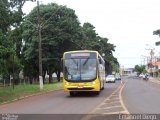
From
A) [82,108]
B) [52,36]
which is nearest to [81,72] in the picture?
[82,108]

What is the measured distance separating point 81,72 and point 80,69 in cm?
26

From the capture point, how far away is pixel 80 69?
112 feet

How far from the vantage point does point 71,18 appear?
79312 millimetres

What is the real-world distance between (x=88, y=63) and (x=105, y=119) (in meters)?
17.5

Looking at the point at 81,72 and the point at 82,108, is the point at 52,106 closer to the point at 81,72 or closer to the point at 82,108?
the point at 82,108

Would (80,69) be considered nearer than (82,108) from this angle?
No

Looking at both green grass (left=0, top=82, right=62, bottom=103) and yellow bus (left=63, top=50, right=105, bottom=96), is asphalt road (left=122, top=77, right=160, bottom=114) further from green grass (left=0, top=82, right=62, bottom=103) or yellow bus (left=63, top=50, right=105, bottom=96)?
green grass (left=0, top=82, right=62, bottom=103)

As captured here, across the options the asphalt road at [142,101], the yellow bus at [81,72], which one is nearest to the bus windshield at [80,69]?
the yellow bus at [81,72]

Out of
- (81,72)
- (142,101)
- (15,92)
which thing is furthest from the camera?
(15,92)

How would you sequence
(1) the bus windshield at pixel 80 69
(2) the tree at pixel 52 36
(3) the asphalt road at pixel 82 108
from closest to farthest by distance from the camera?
(3) the asphalt road at pixel 82 108 → (1) the bus windshield at pixel 80 69 → (2) the tree at pixel 52 36

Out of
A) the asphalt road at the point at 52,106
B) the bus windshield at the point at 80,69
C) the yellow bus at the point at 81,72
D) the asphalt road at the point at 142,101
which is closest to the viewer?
the asphalt road at the point at 142,101

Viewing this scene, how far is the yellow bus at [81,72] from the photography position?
33969 mm

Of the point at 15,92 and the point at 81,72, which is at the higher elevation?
the point at 81,72

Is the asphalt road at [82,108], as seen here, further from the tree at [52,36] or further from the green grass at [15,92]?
the tree at [52,36]
